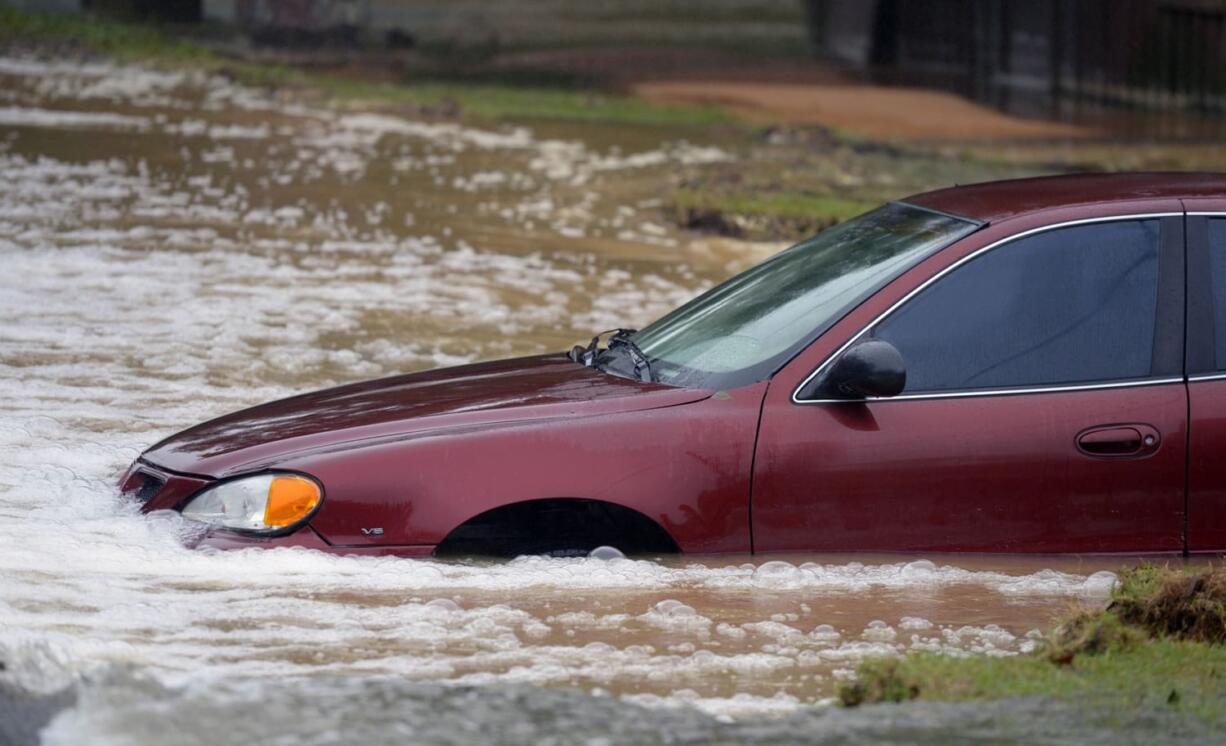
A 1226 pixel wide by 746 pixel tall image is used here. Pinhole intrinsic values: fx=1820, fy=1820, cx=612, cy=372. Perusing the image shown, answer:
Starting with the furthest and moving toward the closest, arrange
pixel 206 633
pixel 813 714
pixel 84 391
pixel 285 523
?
pixel 84 391
pixel 285 523
pixel 206 633
pixel 813 714

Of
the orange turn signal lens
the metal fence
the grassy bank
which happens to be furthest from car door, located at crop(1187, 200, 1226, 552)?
the metal fence

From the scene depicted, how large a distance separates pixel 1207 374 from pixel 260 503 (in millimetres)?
2815

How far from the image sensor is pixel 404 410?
18.1ft

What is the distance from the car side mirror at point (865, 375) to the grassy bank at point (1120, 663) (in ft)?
2.70

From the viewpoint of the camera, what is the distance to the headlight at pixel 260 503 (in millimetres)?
5195

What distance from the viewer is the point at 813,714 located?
4242 mm

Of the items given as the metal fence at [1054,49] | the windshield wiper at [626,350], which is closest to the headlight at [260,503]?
the windshield wiper at [626,350]

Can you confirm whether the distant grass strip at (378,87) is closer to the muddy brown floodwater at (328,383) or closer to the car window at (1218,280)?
the muddy brown floodwater at (328,383)

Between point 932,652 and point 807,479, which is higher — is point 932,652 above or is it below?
below

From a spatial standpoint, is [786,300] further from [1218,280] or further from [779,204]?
[779,204]

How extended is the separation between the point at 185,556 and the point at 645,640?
1.39 metres

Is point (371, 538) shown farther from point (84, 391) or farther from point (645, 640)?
point (84, 391)

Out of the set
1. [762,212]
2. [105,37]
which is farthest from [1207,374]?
[105,37]

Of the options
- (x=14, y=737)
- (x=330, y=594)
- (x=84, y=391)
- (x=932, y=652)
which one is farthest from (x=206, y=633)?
(x=84, y=391)
